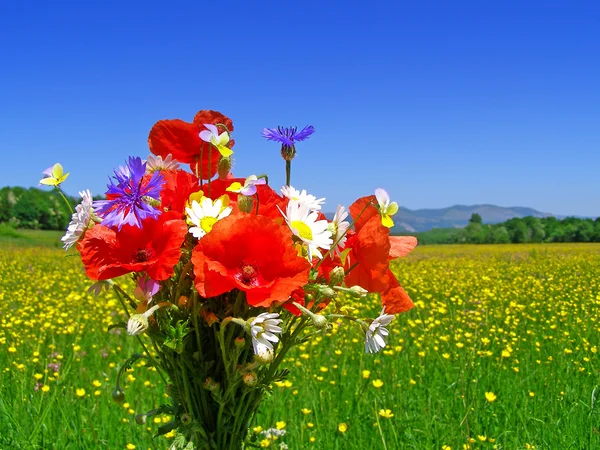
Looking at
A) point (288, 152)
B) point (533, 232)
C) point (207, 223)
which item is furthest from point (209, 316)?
point (533, 232)

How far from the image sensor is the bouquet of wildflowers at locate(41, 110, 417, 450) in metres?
0.94

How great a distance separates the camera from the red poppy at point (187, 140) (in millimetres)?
1171

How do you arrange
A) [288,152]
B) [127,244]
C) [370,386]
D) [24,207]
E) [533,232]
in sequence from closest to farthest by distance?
[127,244] → [288,152] → [370,386] → [533,232] → [24,207]

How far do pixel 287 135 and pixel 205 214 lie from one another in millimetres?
280

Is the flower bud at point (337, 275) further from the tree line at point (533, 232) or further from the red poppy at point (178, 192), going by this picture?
the tree line at point (533, 232)

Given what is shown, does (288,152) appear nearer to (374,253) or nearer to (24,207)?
(374,253)

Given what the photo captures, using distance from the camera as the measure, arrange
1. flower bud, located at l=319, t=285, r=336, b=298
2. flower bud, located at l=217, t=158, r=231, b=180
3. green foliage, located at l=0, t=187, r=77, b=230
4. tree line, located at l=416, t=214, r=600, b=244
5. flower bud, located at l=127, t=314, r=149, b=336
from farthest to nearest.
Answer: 1. green foliage, located at l=0, t=187, r=77, b=230
2. tree line, located at l=416, t=214, r=600, b=244
3. flower bud, located at l=217, t=158, r=231, b=180
4. flower bud, located at l=319, t=285, r=336, b=298
5. flower bud, located at l=127, t=314, r=149, b=336

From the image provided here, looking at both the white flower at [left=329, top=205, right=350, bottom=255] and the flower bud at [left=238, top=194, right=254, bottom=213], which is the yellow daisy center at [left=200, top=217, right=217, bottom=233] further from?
the white flower at [left=329, top=205, right=350, bottom=255]

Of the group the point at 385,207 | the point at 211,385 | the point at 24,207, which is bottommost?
the point at 211,385

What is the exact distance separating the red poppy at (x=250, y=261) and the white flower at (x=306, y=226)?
0.05m

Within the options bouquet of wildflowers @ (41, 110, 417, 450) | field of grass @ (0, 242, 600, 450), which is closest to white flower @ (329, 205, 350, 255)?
bouquet of wildflowers @ (41, 110, 417, 450)

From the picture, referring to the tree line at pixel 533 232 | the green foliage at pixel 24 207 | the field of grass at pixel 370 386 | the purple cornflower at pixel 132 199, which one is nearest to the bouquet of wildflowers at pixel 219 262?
the purple cornflower at pixel 132 199

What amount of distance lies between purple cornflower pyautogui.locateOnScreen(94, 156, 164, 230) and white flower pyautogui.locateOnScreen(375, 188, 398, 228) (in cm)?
45

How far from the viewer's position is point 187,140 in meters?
1.19
